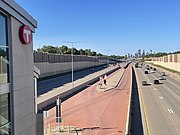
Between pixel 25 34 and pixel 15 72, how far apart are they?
1.91 m

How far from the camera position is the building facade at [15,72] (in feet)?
36.4

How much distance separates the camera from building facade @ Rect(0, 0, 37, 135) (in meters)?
11.1

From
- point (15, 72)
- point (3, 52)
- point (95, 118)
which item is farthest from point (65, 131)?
point (3, 52)

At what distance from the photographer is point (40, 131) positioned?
51.8ft

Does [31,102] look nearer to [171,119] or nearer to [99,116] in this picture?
[99,116]

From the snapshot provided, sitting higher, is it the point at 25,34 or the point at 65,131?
the point at 25,34

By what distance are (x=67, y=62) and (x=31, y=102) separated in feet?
310

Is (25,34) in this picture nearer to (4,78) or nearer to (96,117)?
(4,78)

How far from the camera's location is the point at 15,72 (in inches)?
472

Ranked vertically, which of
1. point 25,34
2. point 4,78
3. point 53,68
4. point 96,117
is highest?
point 25,34

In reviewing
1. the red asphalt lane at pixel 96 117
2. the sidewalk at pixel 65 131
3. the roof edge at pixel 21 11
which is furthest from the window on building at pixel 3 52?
the red asphalt lane at pixel 96 117

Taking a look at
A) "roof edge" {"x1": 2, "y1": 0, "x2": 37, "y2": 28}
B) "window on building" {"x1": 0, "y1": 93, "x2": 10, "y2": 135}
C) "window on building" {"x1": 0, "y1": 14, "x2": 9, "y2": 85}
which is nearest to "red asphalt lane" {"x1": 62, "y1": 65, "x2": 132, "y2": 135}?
"roof edge" {"x1": 2, "y1": 0, "x2": 37, "y2": 28}

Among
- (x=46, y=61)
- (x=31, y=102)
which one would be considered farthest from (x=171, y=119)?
(x=46, y=61)

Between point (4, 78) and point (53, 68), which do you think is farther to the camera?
point (53, 68)
